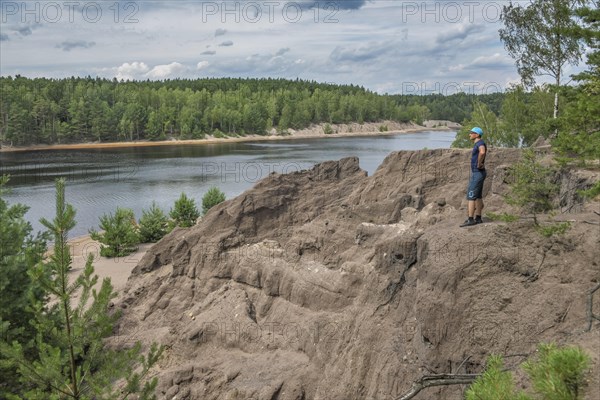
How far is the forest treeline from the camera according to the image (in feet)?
354

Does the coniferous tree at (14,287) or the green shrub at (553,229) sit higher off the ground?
the green shrub at (553,229)

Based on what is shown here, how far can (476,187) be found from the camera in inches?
475

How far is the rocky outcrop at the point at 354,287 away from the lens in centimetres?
1006

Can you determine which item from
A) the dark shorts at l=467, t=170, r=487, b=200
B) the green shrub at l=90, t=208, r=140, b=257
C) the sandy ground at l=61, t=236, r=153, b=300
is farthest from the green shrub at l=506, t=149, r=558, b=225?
the green shrub at l=90, t=208, r=140, b=257

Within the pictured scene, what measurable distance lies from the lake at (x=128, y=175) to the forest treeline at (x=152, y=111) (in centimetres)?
1127

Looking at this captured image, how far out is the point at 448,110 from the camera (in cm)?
18462

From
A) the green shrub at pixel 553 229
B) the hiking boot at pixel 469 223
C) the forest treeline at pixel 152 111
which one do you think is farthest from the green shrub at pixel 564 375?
the forest treeline at pixel 152 111

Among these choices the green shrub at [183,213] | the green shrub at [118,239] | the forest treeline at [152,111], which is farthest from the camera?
the forest treeline at [152,111]

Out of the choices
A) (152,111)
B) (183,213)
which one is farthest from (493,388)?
(152,111)

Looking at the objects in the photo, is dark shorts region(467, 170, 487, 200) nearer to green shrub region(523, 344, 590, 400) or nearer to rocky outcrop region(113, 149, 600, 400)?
rocky outcrop region(113, 149, 600, 400)

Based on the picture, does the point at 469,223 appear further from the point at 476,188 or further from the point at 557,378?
the point at 557,378

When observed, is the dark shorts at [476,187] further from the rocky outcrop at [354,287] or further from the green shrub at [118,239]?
the green shrub at [118,239]

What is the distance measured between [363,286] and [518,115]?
33.1m

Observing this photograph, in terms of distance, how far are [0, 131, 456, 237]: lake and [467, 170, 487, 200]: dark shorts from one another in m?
36.0
